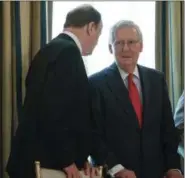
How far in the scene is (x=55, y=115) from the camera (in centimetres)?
164

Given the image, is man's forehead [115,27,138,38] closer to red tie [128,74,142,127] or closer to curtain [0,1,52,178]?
red tie [128,74,142,127]

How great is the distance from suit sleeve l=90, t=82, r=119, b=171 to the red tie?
0.55ft

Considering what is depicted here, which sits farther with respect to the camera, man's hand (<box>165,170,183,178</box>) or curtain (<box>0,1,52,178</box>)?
curtain (<box>0,1,52,178</box>)

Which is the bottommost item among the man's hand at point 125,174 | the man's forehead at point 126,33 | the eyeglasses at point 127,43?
the man's hand at point 125,174

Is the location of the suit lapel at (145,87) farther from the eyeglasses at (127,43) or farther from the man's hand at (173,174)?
the man's hand at (173,174)

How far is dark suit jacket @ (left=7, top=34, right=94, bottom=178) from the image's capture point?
1.65 metres

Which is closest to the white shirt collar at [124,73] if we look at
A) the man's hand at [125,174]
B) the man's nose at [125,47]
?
the man's nose at [125,47]

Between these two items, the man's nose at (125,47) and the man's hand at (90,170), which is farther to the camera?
the man's nose at (125,47)

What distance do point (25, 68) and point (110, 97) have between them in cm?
54

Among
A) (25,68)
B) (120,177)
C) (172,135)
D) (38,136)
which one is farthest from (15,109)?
(172,135)

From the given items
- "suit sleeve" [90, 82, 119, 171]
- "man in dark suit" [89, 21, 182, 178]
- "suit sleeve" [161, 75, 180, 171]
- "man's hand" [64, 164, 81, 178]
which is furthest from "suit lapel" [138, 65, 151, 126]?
"man's hand" [64, 164, 81, 178]

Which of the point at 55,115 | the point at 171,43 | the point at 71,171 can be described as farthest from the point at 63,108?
the point at 171,43

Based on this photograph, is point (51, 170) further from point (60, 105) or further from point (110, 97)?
point (110, 97)

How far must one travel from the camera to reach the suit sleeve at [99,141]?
6.09ft
